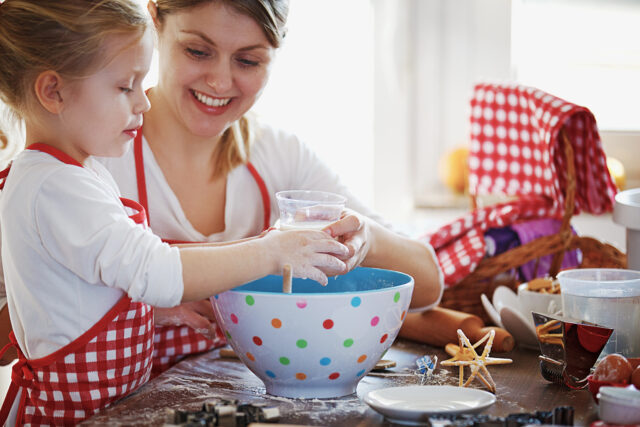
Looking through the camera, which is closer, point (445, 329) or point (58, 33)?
point (58, 33)

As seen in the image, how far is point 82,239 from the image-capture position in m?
0.92

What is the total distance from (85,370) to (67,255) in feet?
0.64

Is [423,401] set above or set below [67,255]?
below

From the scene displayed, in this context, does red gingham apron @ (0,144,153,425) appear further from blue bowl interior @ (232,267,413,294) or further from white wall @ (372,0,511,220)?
white wall @ (372,0,511,220)

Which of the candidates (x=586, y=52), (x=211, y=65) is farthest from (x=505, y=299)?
(x=586, y=52)

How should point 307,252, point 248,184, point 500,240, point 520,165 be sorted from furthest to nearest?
point 520,165 → point 500,240 → point 248,184 → point 307,252

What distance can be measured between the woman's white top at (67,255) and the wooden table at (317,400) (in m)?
0.14

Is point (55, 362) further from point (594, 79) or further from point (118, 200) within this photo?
point (594, 79)

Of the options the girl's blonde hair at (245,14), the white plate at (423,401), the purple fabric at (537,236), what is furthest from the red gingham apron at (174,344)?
the purple fabric at (537,236)

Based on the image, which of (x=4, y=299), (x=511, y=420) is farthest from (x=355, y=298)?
(x=4, y=299)

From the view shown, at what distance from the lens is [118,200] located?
3.45 feet

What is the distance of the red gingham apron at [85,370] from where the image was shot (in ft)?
3.40

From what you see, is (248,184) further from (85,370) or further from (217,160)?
(85,370)

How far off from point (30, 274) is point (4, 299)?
0.85 ft
